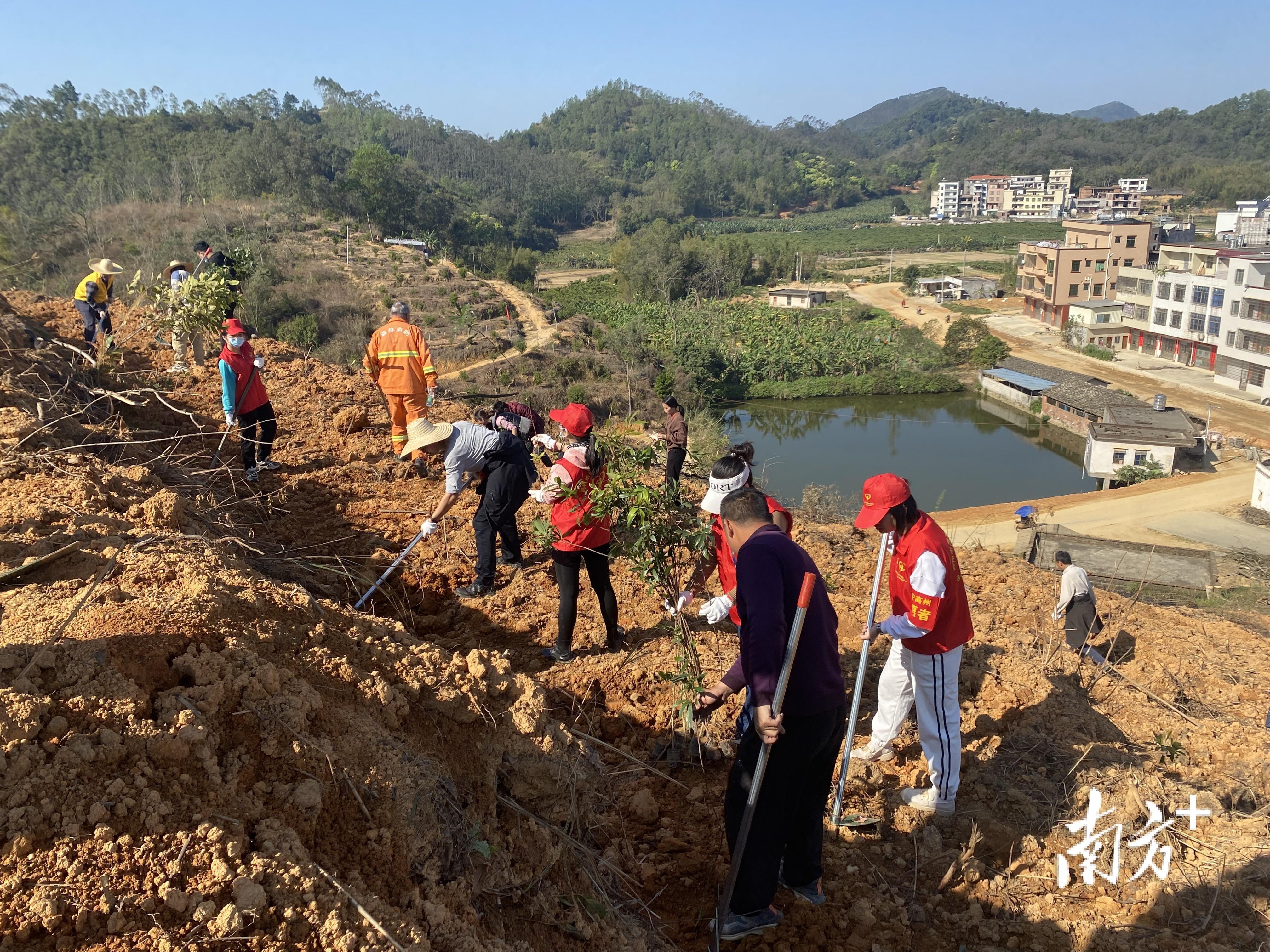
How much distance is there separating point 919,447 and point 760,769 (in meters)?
30.5

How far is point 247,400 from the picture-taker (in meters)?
6.34

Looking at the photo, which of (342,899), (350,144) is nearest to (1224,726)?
(342,899)

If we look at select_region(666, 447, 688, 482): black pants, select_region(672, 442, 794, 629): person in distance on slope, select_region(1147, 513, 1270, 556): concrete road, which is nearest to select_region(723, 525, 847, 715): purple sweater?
select_region(672, 442, 794, 629): person in distance on slope

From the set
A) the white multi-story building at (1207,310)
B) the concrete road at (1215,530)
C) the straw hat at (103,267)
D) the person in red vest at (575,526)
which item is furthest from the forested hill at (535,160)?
the white multi-story building at (1207,310)

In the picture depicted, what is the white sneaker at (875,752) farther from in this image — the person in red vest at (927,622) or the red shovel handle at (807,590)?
the red shovel handle at (807,590)

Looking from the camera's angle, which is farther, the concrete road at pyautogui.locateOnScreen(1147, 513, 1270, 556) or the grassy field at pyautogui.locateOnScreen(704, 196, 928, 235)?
the grassy field at pyautogui.locateOnScreen(704, 196, 928, 235)

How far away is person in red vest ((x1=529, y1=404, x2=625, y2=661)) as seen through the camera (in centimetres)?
424

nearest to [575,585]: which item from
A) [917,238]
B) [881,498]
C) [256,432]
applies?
[881,498]

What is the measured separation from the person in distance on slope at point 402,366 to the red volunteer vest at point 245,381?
833 millimetres

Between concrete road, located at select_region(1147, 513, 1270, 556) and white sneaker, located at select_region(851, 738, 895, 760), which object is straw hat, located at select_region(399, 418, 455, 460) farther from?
concrete road, located at select_region(1147, 513, 1270, 556)

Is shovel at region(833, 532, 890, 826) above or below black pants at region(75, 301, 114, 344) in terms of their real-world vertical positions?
below

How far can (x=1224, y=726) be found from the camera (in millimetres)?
4676

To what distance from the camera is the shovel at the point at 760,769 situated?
2582 mm

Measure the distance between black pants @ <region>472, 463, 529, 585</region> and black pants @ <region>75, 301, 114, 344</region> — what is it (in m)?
5.20
